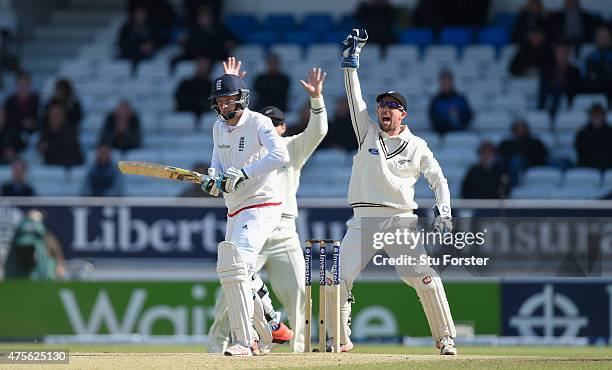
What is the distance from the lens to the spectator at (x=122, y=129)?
66.2ft

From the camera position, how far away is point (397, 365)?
10.8 metres

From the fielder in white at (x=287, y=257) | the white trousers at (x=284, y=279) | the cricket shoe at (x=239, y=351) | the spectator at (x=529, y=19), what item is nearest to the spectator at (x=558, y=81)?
the spectator at (x=529, y=19)

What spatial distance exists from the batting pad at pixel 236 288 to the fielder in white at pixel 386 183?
869 millimetres

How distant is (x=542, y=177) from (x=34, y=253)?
21.0 feet

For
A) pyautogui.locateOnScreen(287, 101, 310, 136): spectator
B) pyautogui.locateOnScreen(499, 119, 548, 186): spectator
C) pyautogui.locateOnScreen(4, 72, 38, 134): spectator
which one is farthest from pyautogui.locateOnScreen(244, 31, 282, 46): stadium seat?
pyautogui.locateOnScreen(499, 119, 548, 186): spectator

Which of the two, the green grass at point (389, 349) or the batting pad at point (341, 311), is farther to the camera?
the green grass at point (389, 349)

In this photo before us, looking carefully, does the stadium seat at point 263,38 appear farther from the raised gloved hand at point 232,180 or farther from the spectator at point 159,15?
the raised gloved hand at point 232,180

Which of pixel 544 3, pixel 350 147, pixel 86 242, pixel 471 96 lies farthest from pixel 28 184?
pixel 544 3

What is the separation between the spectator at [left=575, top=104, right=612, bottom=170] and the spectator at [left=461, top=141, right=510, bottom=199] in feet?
4.43

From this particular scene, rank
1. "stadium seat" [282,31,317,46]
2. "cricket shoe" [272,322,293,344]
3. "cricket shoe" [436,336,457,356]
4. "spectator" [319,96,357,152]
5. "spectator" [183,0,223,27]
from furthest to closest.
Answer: "spectator" [183,0,223,27]
"stadium seat" [282,31,317,46]
"spectator" [319,96,357,152]
"cricket shoe" [272,322,293,344]
"cricket shoe" [436,336,457,356]

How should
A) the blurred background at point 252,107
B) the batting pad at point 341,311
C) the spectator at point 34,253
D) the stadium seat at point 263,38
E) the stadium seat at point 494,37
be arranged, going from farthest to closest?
1. the stadium seat at point 263,38
2. the stadium seat at point 494,37
3. the spectator at point 34,253
4. the blurred background at point 252,107
5. the batting pad at point 341,311

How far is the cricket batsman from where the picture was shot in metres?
11.2

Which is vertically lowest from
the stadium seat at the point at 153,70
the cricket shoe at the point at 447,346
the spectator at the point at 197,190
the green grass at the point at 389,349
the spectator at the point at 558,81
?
the green grass at the point at 389,349

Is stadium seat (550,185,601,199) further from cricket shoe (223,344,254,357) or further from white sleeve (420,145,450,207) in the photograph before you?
cricket shoe (223,344,254,357)
